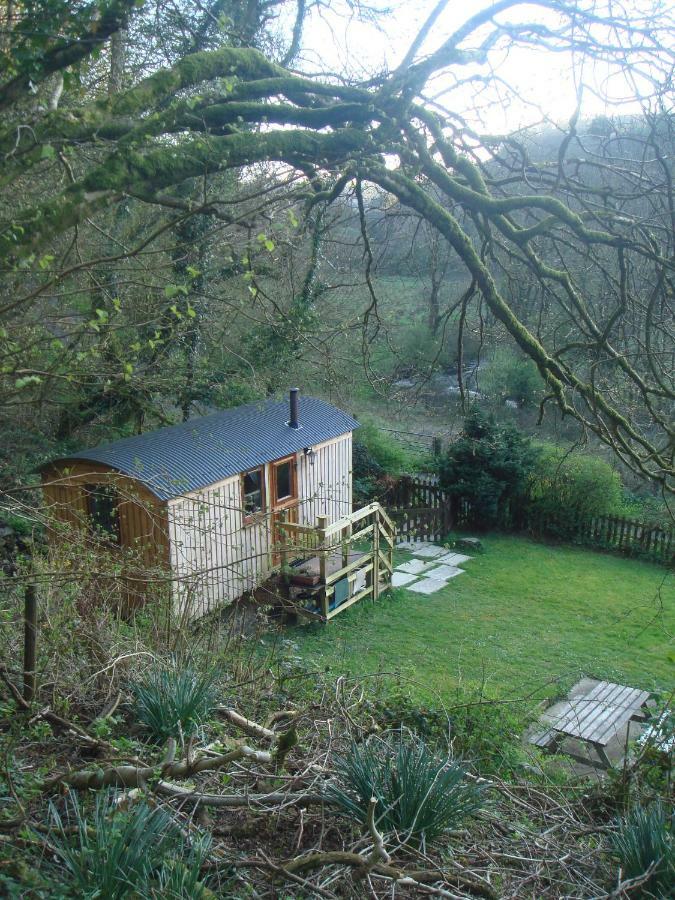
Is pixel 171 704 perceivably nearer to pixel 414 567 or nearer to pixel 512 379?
pixel 414 567

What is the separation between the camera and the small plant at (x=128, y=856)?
2375 mm

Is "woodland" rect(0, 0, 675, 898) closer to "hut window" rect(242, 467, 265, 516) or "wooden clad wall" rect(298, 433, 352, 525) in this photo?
"hut window" rect(242, 467, 265, 516)

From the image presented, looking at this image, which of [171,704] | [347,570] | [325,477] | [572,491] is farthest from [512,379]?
[171,704]

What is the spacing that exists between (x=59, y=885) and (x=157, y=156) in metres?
3.24

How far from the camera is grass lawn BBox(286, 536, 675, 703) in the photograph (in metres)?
8.91

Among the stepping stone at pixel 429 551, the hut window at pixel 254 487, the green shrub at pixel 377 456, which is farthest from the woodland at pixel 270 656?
the green shrub at pixel 377 456

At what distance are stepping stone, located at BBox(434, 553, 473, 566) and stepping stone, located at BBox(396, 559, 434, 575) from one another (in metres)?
0.30

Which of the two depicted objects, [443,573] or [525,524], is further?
[525,524]

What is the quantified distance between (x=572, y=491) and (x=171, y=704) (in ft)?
41.7

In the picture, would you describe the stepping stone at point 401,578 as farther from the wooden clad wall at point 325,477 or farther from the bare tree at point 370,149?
the bare tree at point 370,149

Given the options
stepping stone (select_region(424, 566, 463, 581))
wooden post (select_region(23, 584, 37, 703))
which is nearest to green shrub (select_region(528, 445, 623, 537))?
stepping stone (select_region(424, 566, 463, 581))

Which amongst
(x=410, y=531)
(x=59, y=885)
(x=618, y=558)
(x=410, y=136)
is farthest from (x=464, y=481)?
(x=59, y=885)

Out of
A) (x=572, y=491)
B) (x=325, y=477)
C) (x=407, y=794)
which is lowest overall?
(x=572, y=491)

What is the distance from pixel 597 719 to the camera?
7086 millimetres
